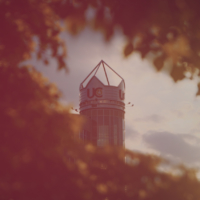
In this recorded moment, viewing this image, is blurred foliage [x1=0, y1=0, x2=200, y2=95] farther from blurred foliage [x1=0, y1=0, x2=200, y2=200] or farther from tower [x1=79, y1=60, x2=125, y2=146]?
tower [x1=79, y1=60, x2=125, y2=146]

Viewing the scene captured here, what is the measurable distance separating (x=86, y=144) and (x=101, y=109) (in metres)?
51.3

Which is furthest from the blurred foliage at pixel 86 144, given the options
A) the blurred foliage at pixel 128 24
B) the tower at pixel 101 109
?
the tower at pixel 101 109

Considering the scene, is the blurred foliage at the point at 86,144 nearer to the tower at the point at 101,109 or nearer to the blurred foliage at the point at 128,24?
the blurred foliage at the point at 128,24

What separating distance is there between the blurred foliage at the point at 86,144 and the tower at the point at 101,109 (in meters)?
49.8

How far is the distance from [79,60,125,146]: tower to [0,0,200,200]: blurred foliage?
163 ft

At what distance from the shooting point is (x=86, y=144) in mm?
3961

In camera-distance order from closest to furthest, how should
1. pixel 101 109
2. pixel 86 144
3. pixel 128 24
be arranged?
pixel 128 24 < pixel 86 144 < pixel 101 109

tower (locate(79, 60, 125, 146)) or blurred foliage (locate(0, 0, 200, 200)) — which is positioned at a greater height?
tower (locate(79, 60, 125, 146))

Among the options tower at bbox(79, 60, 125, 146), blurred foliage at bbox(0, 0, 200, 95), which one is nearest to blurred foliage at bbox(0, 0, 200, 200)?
blurred foliage at bbox(0, 0, 200, 95)

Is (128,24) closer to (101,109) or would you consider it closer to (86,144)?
(86,144)

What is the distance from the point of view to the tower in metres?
54.8

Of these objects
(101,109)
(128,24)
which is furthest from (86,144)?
(101,109)

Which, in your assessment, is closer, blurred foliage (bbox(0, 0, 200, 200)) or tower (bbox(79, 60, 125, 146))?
blurred foliage (bbox(0, 0, 200, 200))

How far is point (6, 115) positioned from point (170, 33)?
2.28 meters
